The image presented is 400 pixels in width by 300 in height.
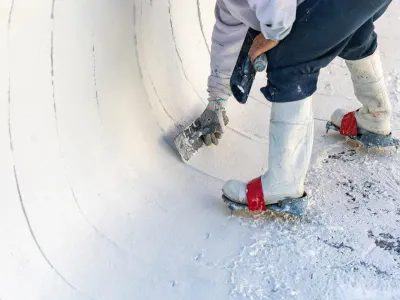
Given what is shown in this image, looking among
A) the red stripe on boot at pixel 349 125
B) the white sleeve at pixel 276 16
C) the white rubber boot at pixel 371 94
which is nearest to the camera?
the white sleeve at pixel 276 16

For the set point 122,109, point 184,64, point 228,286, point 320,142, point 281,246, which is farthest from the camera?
point 184,64

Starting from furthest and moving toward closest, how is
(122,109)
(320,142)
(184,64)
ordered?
(184,64) → (320,142) → (122,109)

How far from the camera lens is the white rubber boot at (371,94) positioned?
5.48 feet

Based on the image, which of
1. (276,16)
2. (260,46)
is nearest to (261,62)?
(260,46)

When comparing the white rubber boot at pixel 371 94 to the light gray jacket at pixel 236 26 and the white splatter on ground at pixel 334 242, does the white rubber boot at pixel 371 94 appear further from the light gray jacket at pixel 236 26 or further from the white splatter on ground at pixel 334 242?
the light gray jacket at pixel 236 26

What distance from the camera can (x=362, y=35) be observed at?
5.14 feet

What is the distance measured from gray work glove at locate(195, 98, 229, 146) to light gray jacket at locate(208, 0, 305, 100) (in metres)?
0.03

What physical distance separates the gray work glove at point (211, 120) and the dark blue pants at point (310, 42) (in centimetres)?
39

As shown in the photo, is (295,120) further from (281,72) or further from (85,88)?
(85,88)

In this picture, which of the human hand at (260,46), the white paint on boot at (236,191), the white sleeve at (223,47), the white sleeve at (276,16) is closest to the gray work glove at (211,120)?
the white sleeve at (223,47)

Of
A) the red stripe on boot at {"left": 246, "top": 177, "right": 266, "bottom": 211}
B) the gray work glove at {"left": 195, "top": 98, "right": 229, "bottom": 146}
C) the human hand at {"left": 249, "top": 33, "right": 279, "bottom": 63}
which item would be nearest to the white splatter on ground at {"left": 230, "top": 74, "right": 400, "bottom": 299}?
the red stripe on boot at {"left": 246, "top": 177, "right": 266, "bottom": 211}

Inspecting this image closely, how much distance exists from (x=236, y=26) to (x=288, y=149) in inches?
16.5

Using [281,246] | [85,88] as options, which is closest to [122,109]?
[85,88]

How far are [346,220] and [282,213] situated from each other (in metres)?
0.16
